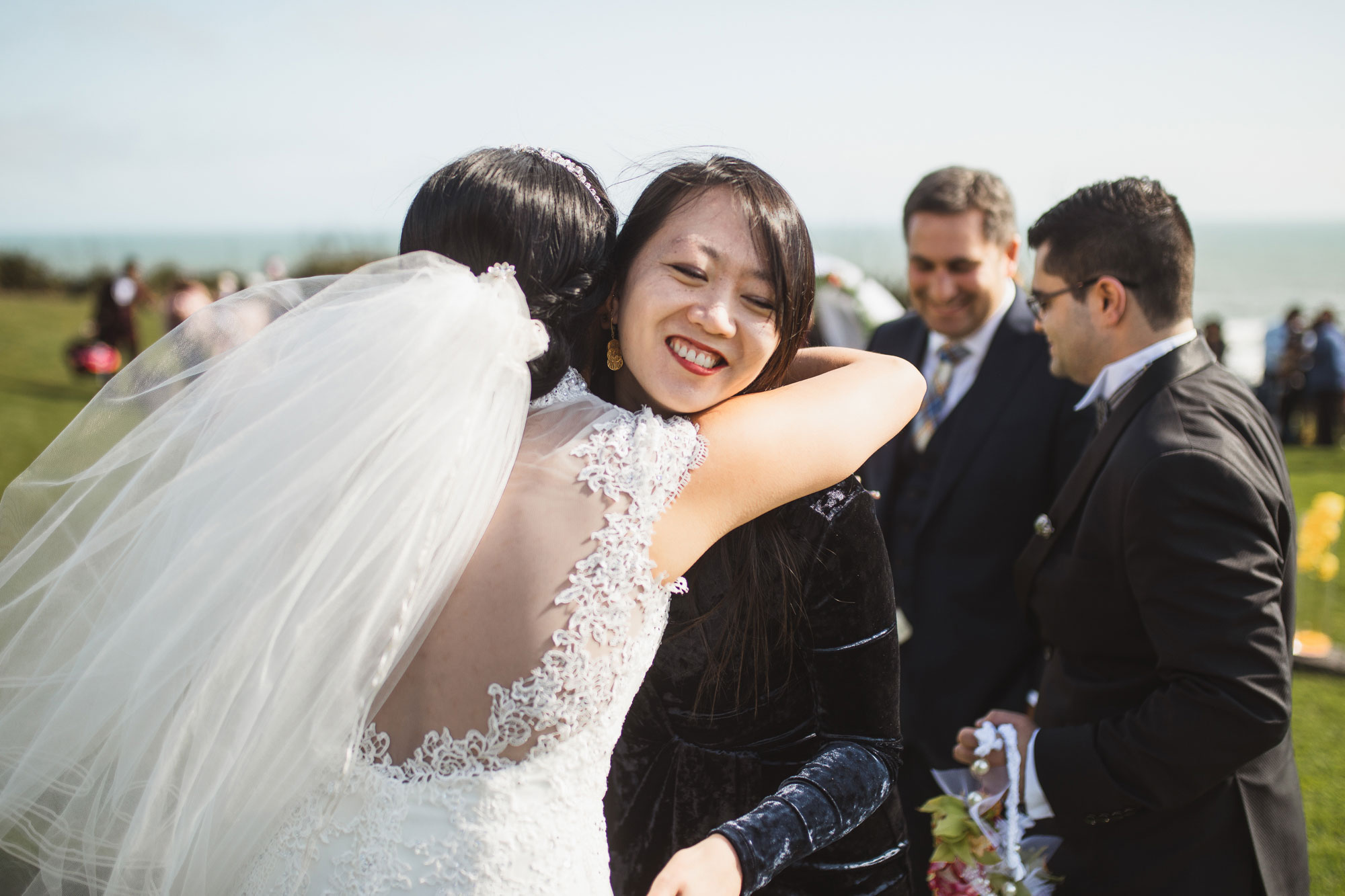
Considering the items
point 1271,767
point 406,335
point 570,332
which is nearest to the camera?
point 406,335

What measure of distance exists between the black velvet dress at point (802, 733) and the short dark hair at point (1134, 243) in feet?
4.17

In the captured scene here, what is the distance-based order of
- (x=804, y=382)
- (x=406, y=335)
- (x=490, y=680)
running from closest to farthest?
(x=490, y=680) → (x=406, y=335) → (x=804, y=382)

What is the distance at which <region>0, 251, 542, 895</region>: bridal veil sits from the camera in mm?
1362

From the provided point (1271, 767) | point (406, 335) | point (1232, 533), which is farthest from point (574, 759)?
point (1271, 767)

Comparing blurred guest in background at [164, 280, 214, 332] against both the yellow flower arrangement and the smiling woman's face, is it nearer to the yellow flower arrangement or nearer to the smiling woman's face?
the smiling woman's face

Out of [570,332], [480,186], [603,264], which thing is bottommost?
[570,332]

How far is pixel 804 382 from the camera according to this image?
6.07 ft

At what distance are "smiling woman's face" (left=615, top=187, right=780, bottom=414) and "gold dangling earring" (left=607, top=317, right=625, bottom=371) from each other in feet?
0.52

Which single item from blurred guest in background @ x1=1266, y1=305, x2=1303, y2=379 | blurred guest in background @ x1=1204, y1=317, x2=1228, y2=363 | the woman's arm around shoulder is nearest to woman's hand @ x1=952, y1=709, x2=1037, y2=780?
the woman's arm around shoulder

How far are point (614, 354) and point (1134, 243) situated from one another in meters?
1.60

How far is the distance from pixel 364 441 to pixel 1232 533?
176 centimetres

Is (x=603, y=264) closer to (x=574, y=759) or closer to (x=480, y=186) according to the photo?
(x=480, y=186)

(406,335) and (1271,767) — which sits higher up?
(406,335)

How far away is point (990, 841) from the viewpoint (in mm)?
2176
